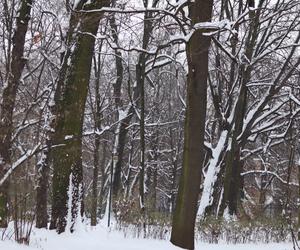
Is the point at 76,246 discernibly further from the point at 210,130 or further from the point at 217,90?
the point at 210,130

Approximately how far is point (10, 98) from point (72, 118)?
4.69 ft

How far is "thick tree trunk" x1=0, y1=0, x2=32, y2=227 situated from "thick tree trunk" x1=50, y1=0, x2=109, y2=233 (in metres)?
0.97

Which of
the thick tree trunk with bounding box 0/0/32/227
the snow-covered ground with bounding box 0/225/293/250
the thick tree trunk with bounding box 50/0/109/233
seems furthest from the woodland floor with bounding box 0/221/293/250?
the thick tree trunk with bounding box 0/0/32/227

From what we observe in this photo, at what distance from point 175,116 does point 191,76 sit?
24.1 meters

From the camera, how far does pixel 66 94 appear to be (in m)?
9.76

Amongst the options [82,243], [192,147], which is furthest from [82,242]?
[192,147]

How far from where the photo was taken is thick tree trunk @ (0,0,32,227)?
9820 millimetres

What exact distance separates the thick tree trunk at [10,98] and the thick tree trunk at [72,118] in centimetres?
97

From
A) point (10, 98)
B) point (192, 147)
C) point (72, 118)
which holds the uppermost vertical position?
point (10, 98)

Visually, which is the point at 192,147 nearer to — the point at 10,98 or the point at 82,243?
the point at 82,243

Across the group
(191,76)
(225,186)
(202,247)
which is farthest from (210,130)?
(191,76)

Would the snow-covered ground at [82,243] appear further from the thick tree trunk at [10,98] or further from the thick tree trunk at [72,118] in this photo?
the thick tree trunk at [10,98]

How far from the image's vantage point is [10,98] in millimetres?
10055

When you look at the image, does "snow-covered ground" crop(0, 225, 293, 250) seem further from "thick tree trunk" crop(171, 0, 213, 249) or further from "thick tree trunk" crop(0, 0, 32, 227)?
"thick tree trunk" crop(0, 0, 32, 227)
